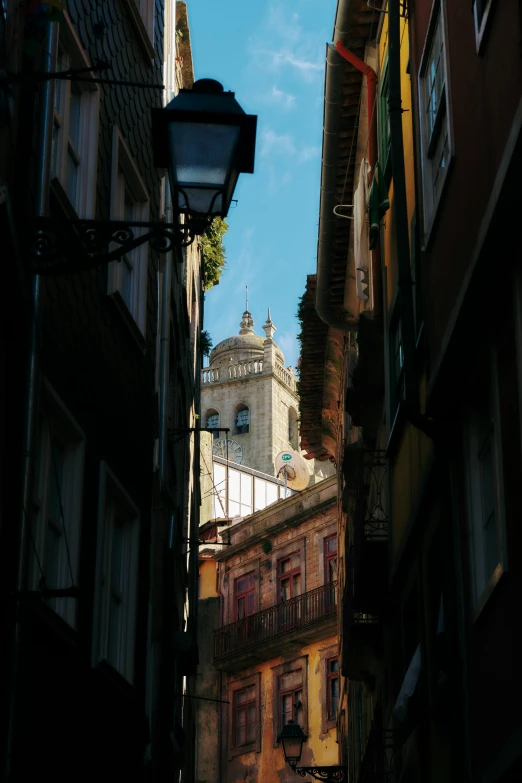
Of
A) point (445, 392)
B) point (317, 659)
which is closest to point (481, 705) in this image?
point (445, 392)

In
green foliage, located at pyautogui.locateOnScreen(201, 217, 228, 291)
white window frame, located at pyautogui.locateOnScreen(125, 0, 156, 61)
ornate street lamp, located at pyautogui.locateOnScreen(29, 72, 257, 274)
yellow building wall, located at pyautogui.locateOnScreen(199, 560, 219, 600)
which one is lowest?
ornate street lamp, located at pyautogui.locateOnScreen(29, 72, 257, 274)

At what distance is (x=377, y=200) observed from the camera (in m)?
14.3

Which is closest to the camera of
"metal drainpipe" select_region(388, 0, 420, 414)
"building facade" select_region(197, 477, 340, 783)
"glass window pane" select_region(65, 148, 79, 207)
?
"metal drainpipe" select_region(388, 0, 420, 414)

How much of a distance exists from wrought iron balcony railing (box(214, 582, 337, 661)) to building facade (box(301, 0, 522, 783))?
1665 cm

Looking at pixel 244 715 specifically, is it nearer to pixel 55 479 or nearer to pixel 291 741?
pixel 291 741

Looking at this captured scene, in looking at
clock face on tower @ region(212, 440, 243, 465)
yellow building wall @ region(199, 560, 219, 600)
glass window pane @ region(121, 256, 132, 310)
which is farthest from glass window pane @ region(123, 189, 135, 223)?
clock face on tower @ region(212, 440, 243, 465)

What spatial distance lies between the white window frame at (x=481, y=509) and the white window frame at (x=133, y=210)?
4014 millimetres

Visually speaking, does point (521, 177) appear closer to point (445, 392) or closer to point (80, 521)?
point (445, 392)

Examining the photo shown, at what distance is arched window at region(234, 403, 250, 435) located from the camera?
116062 millimetres

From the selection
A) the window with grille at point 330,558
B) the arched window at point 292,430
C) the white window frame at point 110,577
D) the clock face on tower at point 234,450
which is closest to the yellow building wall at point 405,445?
the white window frame at point 110,577

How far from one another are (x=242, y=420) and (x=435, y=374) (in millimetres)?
108070

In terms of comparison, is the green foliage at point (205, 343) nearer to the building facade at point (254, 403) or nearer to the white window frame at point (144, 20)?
the white window frame at point (144, 20)

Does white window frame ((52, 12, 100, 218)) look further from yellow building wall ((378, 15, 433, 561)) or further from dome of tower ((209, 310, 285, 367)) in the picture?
dome of tower ((209, 310, 285, 367))

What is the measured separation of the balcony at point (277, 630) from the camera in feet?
112
